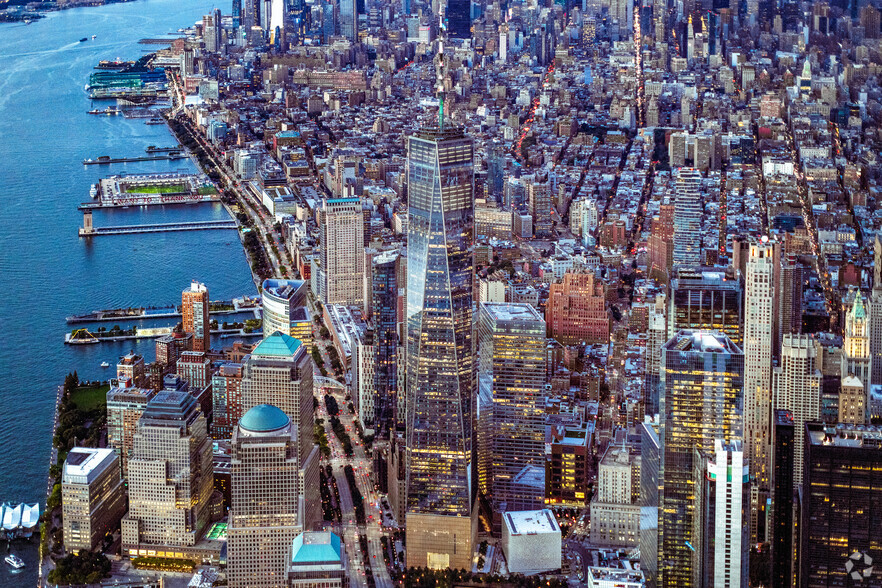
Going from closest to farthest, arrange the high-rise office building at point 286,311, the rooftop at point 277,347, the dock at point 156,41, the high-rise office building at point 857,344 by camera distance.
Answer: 1. the rooftop at point 277,347
2. the high-rise office building at point 857,344
3. the high-rise office building at point 286,311
4. the dock at point 156,41

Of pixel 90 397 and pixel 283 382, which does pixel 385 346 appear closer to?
pixel 283 382

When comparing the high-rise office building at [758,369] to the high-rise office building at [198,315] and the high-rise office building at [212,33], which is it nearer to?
the high-rise office building at [198,315]

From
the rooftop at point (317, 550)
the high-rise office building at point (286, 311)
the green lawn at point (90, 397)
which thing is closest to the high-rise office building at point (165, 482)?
the rooftop at point (317, 550)

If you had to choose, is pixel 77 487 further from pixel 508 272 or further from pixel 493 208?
pixel 493 208

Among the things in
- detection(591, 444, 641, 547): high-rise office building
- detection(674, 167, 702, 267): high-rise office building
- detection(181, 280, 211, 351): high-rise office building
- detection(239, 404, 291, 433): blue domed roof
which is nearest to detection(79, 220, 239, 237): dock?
detection(181, 280, 211, 351): high-rise office building

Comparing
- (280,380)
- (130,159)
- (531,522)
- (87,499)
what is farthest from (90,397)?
(130,159)

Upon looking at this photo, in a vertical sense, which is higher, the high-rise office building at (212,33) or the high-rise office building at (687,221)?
the high-rise office building at (212,33)

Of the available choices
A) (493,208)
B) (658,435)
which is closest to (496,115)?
(493,208)

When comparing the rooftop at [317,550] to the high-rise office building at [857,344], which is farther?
the high-rise office building at [857,344]
